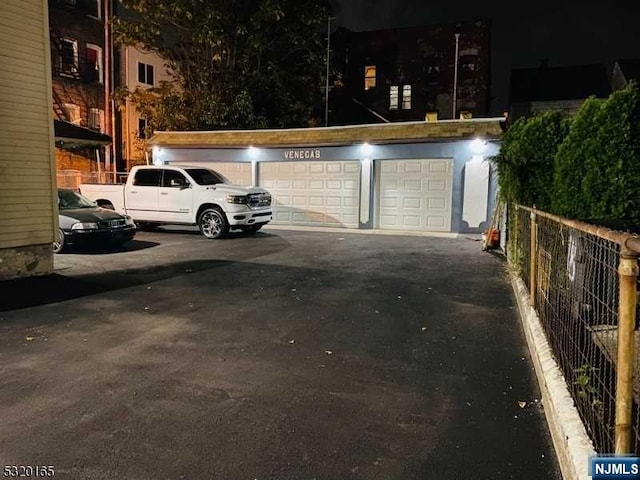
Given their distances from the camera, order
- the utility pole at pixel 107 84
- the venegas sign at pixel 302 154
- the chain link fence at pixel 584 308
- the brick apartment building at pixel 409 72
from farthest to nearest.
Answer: the brick apartment building at pixel 409 72 → the utility pole at pixel 107 84 → the venegas sign at pixel 302 154 → the chain link fence at pixel 584 308

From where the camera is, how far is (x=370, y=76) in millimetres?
33719

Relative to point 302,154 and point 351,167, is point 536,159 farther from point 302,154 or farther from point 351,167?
point 302,154

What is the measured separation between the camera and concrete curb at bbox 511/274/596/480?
8.50ft

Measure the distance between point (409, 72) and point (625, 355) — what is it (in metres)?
32.7

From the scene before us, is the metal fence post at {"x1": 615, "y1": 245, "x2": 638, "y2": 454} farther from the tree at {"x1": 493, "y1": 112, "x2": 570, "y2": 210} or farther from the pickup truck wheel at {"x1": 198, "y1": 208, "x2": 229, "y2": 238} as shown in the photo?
the pickup truck wheel at {"x1": 198, "y1": 208, "x2": 229, "y2": 238}

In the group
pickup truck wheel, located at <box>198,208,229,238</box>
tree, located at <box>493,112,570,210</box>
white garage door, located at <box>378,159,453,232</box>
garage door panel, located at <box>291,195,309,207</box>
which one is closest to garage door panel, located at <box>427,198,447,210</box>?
white garage door, located at <box>378,159,453,232</box>

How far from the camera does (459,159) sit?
15.4 metres

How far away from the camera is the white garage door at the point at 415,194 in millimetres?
15789

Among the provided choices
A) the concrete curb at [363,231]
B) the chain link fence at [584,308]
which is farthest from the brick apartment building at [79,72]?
the chain link fence at [584,308]

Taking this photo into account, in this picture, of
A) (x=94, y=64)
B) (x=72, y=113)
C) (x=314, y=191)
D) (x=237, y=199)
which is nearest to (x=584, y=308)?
(x=237, y=199)

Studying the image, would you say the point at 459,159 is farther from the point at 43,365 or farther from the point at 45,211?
the point at 43,365

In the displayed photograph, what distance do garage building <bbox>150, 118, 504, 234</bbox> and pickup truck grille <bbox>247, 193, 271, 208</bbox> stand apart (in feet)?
9.27

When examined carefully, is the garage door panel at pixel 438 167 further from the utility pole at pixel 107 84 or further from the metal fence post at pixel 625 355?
the utility pole at pixel 107 84

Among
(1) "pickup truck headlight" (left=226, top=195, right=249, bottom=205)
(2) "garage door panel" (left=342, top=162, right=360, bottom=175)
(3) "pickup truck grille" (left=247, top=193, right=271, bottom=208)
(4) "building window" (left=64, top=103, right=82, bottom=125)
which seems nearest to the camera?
(1) "pickup truck headlight" (left=226, top=195, right=249, bottom=205)
